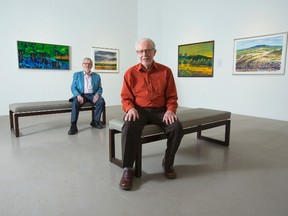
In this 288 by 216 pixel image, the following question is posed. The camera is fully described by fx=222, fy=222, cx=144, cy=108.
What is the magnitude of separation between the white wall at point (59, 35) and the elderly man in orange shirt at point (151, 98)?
3925 millimetres

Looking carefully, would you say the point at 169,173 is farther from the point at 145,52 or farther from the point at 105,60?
the point at 105,60

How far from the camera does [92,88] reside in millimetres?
3832

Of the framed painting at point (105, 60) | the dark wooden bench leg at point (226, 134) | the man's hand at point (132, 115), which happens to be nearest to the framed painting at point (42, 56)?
the framed painting at point (105, 60)

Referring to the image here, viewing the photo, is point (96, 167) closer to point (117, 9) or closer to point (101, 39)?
point (101, 39)

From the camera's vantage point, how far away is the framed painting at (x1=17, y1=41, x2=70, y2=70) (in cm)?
498

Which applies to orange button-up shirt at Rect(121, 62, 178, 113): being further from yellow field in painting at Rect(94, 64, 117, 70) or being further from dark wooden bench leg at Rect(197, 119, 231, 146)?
yellow field in painting at Rect(94, 64, 117, 70)

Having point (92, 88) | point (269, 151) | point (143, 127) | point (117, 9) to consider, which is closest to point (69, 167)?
point (143, 127)

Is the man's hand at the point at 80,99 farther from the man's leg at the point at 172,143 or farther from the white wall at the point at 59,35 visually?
the white wall at the point at 59,35

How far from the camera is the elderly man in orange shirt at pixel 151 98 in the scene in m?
1.92

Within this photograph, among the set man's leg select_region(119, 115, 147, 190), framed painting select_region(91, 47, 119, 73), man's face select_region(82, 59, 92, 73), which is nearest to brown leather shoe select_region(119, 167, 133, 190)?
man's leg select_region(119, 115, 147, 190)

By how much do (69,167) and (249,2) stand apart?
475 cm

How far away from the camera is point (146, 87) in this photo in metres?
2.06

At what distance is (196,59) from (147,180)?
454 centimetres

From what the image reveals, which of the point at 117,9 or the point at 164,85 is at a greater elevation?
the point at 117,9
